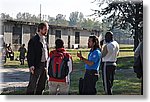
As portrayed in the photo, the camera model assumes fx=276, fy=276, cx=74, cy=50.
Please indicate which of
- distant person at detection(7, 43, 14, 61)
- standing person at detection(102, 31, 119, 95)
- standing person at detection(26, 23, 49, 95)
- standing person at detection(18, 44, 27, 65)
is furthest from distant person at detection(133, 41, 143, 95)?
distant person at detection(7, 43, 14, 61)

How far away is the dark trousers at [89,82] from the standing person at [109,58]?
0.10 m

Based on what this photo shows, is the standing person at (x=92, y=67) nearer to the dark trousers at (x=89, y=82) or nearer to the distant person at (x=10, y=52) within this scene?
the dark trousers at (x=89, y=82)

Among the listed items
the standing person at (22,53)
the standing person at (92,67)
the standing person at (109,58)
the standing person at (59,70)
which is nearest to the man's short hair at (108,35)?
the standing person at (109,58)

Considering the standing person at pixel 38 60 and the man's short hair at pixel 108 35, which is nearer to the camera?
the standing person at pixel 38 60

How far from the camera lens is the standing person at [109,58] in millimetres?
2576

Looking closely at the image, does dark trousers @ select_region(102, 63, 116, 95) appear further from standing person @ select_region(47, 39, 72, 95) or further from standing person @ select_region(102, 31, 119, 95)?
standing person @ select_region(47, 39, 72, 95)

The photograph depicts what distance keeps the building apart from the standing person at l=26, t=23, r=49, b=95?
0.05 m

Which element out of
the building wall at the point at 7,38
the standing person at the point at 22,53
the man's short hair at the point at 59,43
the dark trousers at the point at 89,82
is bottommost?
the dark trousers at the point at 89,82

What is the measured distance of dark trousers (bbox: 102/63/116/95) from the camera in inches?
101

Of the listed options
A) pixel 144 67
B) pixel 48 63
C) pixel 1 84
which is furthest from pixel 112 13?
pixel 1 84

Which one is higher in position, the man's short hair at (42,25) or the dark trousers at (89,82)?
the man's short hair at (42,25)

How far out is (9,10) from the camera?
2.55m

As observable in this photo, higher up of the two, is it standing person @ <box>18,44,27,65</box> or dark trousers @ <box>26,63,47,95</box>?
standing person @ <box>18,44,27,65</box>

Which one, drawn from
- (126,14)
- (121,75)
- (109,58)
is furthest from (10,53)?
(126,14)
